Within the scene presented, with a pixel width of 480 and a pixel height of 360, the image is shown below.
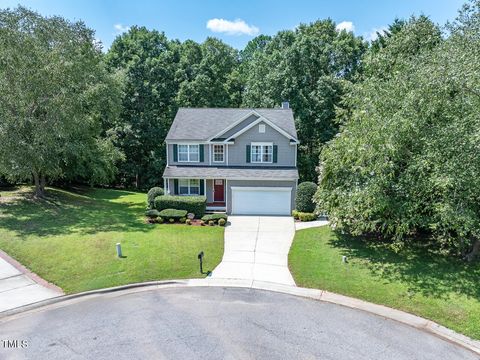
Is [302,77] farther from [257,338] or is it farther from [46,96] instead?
[257,338]

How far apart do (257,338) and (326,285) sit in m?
4.33

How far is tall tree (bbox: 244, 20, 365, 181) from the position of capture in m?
34.2

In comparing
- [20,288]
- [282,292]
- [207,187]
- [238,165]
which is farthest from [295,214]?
[20,288]

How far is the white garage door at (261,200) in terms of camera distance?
24328 millimetres

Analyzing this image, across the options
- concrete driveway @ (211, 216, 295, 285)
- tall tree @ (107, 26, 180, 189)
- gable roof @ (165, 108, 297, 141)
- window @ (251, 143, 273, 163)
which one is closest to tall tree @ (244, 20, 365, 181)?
gable roof @ (165, 108, 297, 141)

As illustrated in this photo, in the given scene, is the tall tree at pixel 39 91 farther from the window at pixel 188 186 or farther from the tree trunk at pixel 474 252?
the tree trunk at pixel 474 252

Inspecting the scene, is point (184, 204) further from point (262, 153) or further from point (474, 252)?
point (474, 252)

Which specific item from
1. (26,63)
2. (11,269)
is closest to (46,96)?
(26,63)

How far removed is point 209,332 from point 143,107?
32.3 meters

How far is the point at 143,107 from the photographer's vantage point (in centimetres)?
3825

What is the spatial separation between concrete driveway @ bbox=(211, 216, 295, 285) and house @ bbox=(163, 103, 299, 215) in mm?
1584

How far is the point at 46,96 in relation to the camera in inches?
868

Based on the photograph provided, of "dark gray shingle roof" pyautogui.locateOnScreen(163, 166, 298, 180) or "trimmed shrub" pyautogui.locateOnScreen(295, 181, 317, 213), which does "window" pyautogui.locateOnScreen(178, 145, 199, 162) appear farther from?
"trimmed shrub" pyautogui.locateOnScreen(295, 181, 317, 213)

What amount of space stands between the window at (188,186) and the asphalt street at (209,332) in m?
13.9
